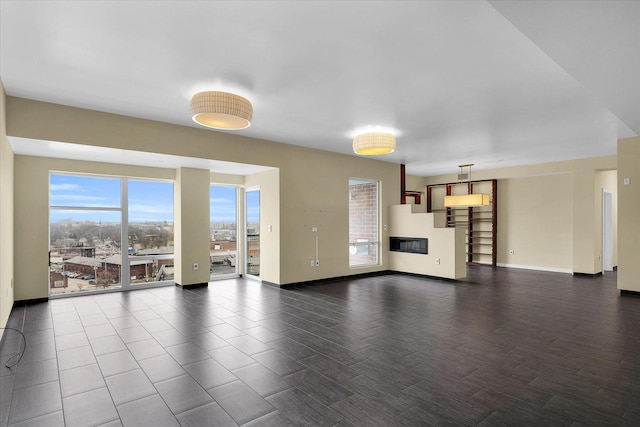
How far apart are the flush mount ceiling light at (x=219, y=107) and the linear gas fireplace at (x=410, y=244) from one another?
5440 mm

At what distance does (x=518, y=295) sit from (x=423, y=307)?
2038 millimetres

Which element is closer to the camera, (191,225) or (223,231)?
(191,225)

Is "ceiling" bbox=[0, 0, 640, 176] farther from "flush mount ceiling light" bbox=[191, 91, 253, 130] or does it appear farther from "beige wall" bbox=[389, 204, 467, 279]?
"beige wall" bbox=[389, 204, 467, 279]

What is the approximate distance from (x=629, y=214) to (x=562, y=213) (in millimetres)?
2808

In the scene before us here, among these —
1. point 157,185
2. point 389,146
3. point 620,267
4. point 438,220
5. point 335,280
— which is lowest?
point 335,280

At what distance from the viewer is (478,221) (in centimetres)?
1037

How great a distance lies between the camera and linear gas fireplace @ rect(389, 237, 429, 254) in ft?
26.4

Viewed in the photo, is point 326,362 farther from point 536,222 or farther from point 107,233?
point 536,222

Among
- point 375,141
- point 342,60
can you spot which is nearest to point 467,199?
point 375,141

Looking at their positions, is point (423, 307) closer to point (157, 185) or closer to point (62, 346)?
point (62, 346)

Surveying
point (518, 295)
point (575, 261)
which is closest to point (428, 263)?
point (518, 295)

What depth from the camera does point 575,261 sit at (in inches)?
324

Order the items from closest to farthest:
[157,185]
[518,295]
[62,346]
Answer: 1. [62,346]
2. [518,295]
3. [157,185]

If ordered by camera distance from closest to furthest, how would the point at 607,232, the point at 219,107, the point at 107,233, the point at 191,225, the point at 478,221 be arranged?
the point at 219,107 → the point at 107,233 → the point at 191,225 → the point at 607,232 → the point at 478,221
